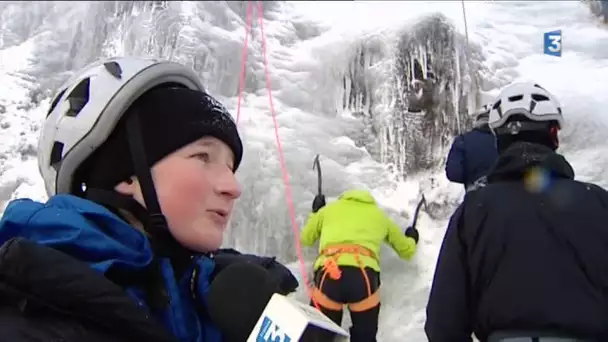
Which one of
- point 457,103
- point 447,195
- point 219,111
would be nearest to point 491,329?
point 219,111

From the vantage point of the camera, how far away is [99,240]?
0.86 metres

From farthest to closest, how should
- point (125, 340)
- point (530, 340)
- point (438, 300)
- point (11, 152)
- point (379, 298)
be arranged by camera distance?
1. point (379, 298)
2. point (11, 152)
3. point (438, 300)
4. point (530, 340)
5. point (125, 340)

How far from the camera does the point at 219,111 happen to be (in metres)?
1.13

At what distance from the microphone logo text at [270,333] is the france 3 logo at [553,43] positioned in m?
2.61

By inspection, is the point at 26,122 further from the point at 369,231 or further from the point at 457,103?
the point at 457,103

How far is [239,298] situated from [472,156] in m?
2.02

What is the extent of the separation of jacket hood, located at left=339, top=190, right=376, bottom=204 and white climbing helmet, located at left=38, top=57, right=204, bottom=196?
1.82m

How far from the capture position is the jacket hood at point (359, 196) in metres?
2.99

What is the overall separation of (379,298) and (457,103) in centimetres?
109

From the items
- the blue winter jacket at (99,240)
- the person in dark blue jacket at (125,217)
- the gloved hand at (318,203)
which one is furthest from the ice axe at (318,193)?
the blue winter jacket at (99,240)

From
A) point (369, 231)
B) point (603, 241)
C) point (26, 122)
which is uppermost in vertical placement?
point (26, 122)

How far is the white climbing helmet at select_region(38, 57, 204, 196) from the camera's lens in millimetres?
1079

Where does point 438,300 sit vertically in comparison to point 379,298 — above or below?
above

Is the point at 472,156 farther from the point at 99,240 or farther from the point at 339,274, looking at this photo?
the point at 99,240
